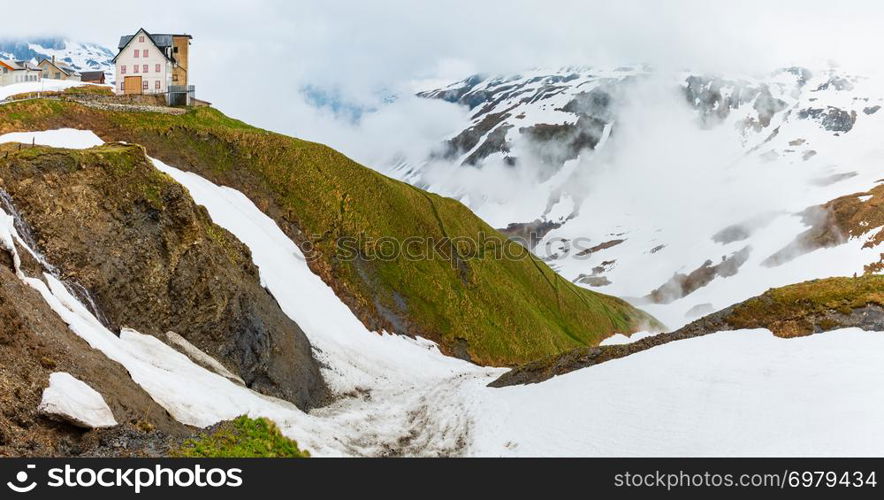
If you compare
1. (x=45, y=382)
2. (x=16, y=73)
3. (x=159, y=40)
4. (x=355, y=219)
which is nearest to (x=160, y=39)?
(x=159, y=40)

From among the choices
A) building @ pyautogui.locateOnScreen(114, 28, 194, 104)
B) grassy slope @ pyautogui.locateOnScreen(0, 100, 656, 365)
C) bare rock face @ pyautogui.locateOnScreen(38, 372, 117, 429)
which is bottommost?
grassy slope @ pyautogui.locateOnScreen(0, 100, 656, 365)

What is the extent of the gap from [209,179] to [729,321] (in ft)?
154

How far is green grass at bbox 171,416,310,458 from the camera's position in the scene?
16375mm

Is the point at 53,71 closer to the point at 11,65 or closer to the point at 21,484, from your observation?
the point at 11,65

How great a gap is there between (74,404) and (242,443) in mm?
4713

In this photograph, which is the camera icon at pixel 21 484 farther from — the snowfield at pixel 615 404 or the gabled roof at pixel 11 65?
the gabled roof at pixel 11 65

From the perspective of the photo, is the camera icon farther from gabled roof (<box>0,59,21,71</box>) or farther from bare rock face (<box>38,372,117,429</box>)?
gabled roof (<box>0,59,21,71</box>)

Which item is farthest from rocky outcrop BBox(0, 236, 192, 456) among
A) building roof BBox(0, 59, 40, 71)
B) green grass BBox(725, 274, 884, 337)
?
building roof BBox(0, 59, 40, 71)

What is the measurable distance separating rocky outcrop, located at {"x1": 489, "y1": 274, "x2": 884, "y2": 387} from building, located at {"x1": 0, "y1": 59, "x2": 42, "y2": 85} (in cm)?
16365

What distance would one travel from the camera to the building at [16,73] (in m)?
150

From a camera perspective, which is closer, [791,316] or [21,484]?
[21,484]

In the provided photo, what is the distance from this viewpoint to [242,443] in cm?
1802

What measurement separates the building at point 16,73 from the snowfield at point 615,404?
156203 mm

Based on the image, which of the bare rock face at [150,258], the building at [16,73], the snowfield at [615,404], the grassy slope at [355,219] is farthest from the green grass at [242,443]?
the building at [16,73]
